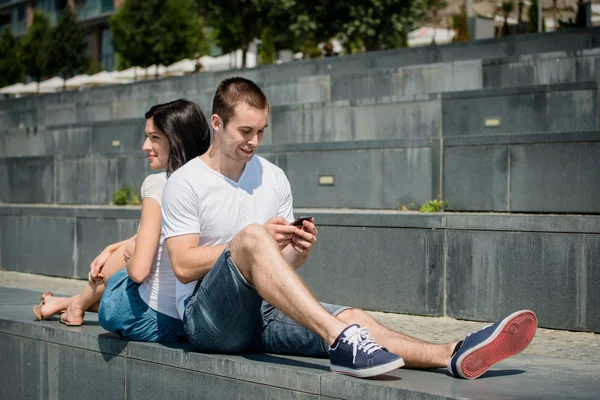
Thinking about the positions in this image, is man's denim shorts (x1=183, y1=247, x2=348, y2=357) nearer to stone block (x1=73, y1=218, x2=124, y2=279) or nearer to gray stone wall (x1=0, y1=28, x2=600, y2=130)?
stone block (x1=73, y1=218, x2=124, y2=279)

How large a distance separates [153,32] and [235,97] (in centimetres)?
3587

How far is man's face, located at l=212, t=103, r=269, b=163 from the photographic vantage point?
436 centimetres

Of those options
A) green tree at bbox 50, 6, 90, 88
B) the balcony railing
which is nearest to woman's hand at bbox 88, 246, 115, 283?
green tree at bbox 50, 6, 90, 88

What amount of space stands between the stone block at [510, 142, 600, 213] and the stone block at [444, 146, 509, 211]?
0.41 ft

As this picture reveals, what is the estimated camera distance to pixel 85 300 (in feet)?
17.7

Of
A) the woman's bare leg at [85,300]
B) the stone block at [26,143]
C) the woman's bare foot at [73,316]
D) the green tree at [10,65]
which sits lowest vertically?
the woman's bare foot at [73,316]

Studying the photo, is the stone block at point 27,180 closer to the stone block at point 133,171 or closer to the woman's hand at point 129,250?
the stone block at point 133,171

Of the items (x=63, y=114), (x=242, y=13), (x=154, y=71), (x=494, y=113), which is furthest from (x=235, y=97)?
(x=154, y=71)

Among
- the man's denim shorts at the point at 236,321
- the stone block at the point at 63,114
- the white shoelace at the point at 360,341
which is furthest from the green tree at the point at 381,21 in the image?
the white shoelace at the point at 360,341

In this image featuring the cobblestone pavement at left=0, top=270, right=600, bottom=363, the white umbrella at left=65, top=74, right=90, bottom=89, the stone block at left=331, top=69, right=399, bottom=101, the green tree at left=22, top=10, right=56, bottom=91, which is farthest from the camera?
the green tree at left=22, top=10, right=56, bottom=91

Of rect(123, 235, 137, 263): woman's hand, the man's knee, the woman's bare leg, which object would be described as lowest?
the woman's bare leg

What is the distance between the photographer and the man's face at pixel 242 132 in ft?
14.3

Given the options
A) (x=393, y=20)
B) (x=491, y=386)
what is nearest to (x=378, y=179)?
(x=491, y=386)

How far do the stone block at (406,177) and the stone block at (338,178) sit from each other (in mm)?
104
